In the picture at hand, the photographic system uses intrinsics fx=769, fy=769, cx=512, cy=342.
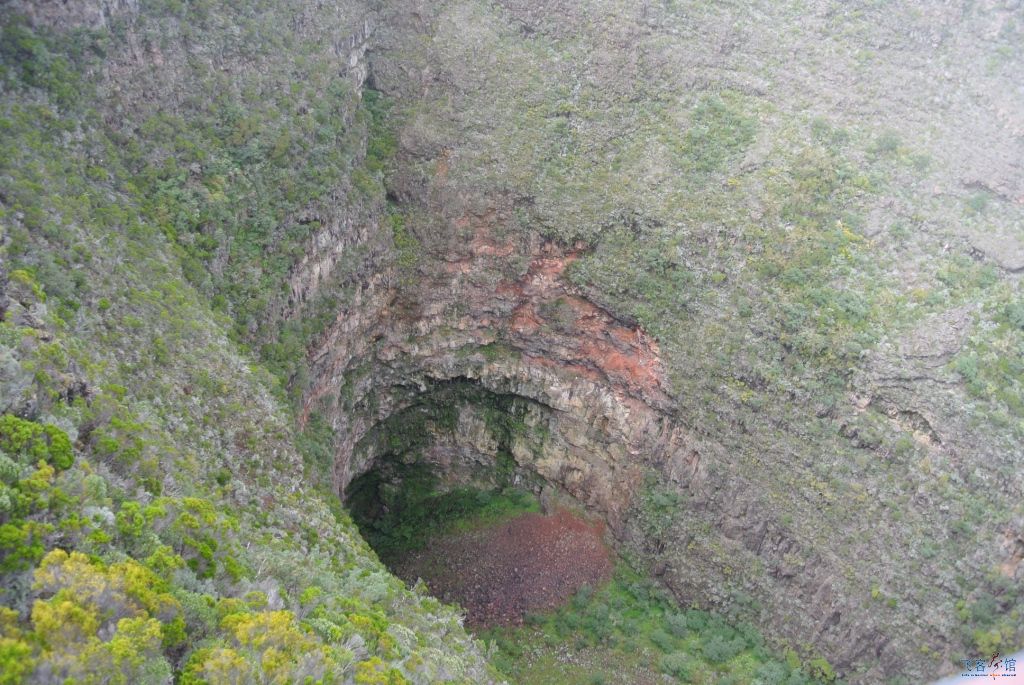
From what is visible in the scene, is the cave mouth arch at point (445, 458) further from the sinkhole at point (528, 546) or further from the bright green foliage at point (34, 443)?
the bright green foliage at point (34, 443)

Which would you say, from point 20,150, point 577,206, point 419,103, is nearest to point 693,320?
point 577,206

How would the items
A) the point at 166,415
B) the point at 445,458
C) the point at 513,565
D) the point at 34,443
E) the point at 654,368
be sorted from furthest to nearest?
the point at 445,458
the point at 513,565
the point at 654,368
the point at 166,415
the point at 34,443

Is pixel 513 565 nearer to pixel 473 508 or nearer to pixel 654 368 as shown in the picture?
pixel 473 508

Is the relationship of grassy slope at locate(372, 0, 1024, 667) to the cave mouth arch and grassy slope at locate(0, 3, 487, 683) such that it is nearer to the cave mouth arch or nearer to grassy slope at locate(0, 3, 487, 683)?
the cave mouth arch

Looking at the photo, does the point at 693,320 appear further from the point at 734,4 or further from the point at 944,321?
the point at 734,4

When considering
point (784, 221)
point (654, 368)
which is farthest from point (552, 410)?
point (784, 221)

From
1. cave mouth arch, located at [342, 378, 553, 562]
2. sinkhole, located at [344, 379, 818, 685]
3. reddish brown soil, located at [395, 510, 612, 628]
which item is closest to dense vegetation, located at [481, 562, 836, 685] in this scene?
sinkhole, located at [344, 379, 818, 685]
